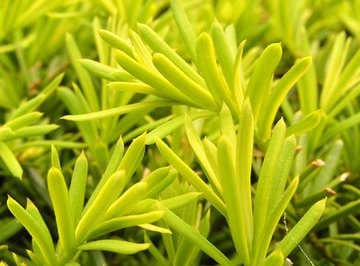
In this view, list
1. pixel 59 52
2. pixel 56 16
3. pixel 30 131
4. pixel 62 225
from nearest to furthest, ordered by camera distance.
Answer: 1. pixel 62 225
2. pixel 30 131
3. pixel 56 16
4. pixel 59 52

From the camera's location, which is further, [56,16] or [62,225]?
[56,16]

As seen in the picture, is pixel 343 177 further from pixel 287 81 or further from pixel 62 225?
pixel 62 225

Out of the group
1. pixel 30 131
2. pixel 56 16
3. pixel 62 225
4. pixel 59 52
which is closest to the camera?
pixel 62 225

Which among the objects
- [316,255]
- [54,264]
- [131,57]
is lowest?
[316,255]

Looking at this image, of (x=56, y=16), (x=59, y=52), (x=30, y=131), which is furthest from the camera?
(x=59, y=52)

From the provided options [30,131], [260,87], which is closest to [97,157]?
[30,131]

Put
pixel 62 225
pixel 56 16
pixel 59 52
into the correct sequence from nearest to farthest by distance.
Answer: pixel 62 225, pixel 56 16, pixel 59 52

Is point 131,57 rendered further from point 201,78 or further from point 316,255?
point 316,255

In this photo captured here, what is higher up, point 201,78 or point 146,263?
point 201,78

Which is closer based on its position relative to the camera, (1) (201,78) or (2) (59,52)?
(1) (201,78)
